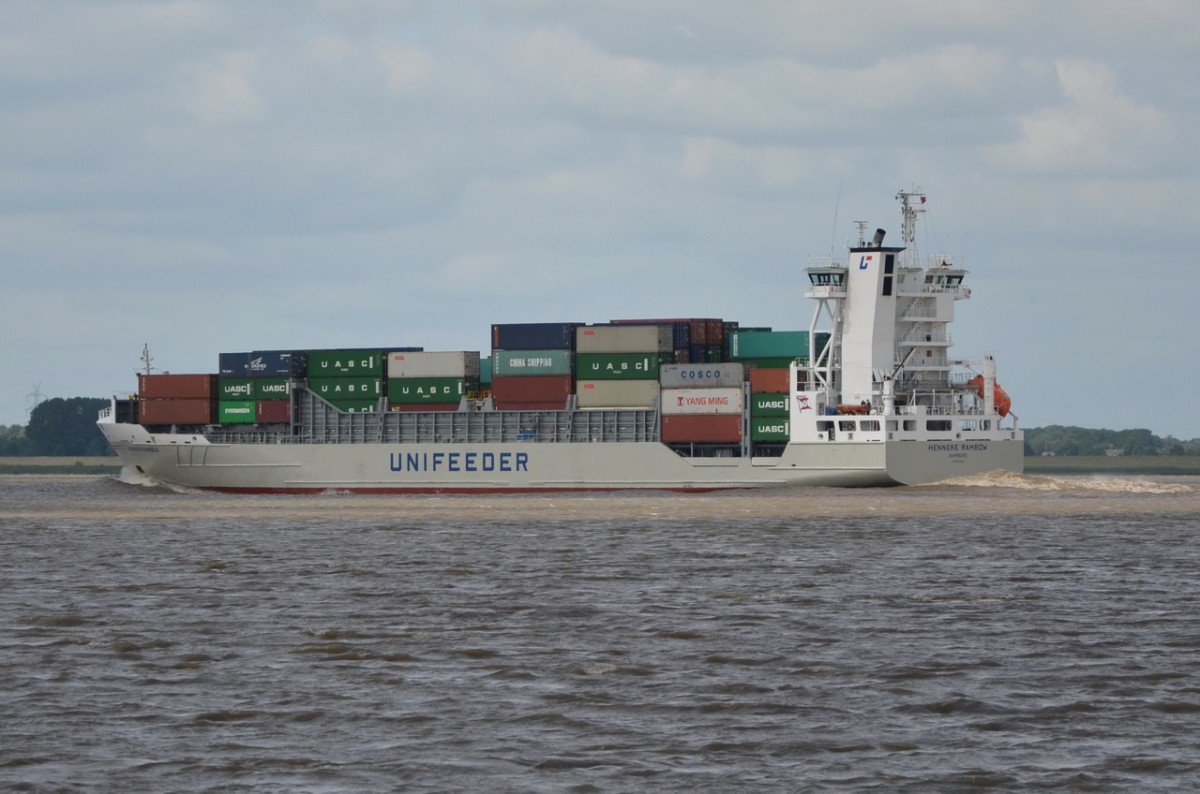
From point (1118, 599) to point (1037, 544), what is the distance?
13696 mm

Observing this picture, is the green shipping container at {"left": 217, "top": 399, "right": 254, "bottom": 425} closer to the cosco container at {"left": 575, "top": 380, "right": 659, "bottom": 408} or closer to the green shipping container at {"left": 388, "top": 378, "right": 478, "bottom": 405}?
the green shipping container at {"left": 388, "top": 378, "right": 478, "bottom": 405}

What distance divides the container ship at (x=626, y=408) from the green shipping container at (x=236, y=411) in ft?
0.33

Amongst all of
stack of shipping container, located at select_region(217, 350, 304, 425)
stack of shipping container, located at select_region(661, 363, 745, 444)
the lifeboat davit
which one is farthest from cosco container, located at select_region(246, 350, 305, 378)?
the lifeboat davit

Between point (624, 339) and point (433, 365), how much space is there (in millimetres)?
9742

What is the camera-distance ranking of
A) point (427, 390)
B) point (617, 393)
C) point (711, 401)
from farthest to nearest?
point (427, 390) → point (617, 393) → point (711, 401)

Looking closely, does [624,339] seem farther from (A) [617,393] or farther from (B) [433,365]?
(B) [433,365]

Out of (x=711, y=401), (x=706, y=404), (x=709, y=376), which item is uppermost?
(x=709, y=376)

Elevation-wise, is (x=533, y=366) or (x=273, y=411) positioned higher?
(x=533, y=366)

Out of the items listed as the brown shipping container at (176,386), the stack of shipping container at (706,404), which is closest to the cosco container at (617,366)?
the stack of shipping container at (706,404)

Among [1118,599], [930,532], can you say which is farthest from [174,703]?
[930,532]

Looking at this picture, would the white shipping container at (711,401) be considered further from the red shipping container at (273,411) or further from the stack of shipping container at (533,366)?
the red shipping container at (273,411)

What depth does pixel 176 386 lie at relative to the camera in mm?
82438

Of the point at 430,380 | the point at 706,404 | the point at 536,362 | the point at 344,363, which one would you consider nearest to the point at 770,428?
the point at 706,404

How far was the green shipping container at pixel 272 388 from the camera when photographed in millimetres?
80062
